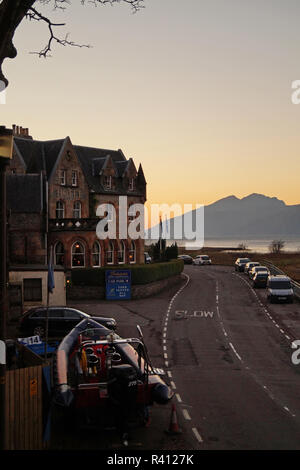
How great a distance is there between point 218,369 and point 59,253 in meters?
29.0

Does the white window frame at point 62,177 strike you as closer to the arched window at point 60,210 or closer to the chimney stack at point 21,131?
the arched window at point 60,210

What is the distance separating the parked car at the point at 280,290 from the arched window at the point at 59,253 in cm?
1931

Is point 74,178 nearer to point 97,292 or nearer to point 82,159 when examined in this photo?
point 82,159

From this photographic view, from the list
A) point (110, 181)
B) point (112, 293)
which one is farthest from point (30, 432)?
point (110, 181)

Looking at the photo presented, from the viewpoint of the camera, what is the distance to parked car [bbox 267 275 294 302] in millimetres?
40469

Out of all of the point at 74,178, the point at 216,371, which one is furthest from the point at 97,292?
the point at 216,371

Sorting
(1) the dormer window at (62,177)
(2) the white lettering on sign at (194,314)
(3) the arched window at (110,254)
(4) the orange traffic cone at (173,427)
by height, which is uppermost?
(1) the dormer window at (62,177)

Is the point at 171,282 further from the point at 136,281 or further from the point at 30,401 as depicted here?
the point at 30,401

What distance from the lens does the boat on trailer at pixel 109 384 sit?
12.6 metres

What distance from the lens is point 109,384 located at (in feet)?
41.5

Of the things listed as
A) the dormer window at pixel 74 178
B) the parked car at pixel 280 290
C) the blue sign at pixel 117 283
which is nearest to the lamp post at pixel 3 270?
the blue sign at pixel 117 283

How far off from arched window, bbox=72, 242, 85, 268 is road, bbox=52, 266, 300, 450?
802cm

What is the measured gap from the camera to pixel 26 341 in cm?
2180

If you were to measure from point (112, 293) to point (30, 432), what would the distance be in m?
31.5
